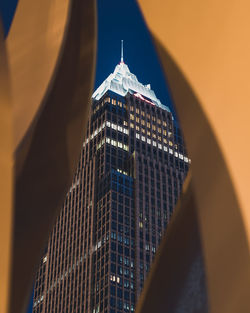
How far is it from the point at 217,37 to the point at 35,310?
75.8 meters

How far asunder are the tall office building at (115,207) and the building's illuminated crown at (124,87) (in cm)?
23

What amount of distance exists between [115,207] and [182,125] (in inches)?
2671

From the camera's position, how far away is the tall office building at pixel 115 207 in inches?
2653

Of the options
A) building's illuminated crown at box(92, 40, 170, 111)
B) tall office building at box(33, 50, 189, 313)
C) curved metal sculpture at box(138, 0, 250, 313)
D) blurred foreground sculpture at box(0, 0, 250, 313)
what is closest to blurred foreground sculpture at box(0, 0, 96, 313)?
blurred foreground sculpture at box(0, 0, 250, 313)

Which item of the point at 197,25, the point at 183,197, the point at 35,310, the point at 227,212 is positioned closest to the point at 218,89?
the point at 197,25

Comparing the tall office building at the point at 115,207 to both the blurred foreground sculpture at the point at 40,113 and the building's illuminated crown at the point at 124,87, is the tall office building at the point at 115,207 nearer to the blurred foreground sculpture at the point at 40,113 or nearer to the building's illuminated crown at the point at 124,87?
the building's illuminated crown at the point at 124,87

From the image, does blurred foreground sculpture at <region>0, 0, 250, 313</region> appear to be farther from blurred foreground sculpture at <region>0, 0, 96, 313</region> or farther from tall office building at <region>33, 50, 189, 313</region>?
tall office building at <region>33, 50, 189, 313</region>

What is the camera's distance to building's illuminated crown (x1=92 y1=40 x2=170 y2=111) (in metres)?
85.9

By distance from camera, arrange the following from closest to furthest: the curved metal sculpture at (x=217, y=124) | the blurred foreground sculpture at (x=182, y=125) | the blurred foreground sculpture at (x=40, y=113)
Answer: the curved metal sculpture at (x=217, y=124) < the blurred foreground sculpture at (x=182, y=125) < the blurred foreground sculpture at (x=40, y=113)

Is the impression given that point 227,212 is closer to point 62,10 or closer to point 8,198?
point 8,198

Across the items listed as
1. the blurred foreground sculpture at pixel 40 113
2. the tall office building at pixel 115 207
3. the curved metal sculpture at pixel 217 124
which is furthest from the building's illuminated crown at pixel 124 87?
the curved metal sculpture at pixel 217 124

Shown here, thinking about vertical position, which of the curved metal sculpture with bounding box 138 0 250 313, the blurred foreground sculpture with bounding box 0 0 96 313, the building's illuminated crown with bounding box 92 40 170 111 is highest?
the building's illuminated crown with bounding box 92 40 170 111

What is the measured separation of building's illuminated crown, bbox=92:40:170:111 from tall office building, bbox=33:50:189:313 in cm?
23

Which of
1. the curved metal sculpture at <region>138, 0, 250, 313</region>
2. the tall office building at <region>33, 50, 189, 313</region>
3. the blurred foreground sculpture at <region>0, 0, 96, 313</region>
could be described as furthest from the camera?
the tall office building at <region>33, 50, 189, 313</region>
